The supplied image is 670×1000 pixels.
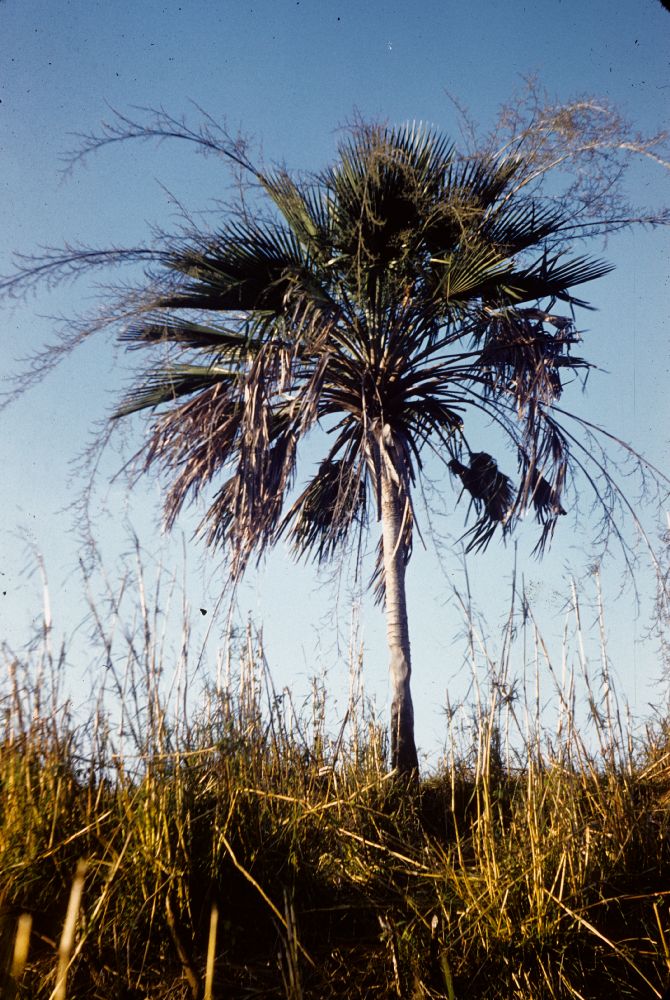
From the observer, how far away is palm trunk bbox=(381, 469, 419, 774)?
17.1 ft

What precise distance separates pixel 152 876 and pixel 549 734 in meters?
1.41

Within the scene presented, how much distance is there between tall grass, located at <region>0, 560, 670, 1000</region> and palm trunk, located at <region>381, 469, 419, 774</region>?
7.05 feet

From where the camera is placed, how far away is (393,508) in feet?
19.5

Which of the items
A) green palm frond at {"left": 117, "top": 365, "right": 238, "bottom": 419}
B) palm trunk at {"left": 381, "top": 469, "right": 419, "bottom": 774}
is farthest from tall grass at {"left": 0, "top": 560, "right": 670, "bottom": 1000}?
green palm frond at {"left": 117, "top": 365, "right": 238, "bottom": 419}

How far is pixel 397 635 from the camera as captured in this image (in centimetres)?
568

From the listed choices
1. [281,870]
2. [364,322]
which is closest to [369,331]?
[364,322]

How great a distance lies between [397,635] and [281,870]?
3208 mm

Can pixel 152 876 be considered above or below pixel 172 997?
above

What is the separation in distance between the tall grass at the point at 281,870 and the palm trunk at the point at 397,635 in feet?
7.05

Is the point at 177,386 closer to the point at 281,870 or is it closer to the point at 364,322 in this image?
the point at 364,322

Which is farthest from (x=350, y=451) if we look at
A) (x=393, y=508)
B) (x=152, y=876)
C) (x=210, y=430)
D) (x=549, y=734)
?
(x=152, y=876)

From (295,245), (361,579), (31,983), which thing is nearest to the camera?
(31,983)

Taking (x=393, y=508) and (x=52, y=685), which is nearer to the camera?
(x=52, y=685)

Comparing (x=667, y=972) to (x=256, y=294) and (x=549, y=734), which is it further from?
(x=256, y=294)
